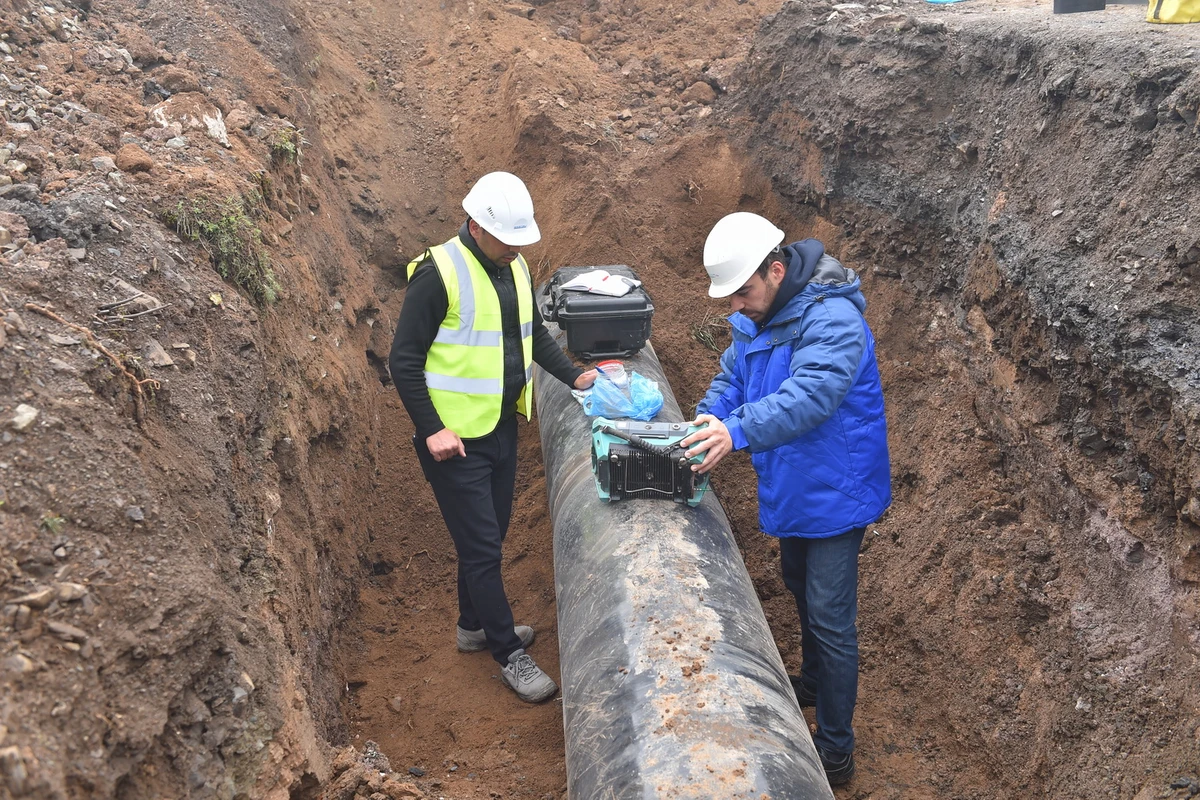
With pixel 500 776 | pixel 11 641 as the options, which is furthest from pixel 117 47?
pixel 500 776

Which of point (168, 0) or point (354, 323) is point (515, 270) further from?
point (168, 0)

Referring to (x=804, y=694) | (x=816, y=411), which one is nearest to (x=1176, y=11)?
(x=816, y=411)

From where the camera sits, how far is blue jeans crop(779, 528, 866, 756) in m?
3.67

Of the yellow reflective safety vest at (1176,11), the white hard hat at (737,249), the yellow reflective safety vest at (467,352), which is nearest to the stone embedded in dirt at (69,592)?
the yellow reflective safety vest at (467,352)

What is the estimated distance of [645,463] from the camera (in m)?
3.67

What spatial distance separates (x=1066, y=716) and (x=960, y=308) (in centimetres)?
260

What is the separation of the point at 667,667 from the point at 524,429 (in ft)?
12.5

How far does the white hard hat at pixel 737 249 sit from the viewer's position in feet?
11.4

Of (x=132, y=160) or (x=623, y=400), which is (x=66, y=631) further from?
(x=132, y=160)

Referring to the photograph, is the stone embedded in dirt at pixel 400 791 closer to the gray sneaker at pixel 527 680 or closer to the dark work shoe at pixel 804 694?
the gray sneaker at pixel 527 680

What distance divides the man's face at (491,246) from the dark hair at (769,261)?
1129 mm

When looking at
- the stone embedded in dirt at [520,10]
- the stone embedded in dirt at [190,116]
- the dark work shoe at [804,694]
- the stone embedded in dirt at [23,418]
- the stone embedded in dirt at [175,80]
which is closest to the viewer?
the stone embedded in dirt at [23,418]

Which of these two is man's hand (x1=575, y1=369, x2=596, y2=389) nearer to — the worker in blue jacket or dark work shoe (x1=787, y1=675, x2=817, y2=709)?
the worker in blue jacket

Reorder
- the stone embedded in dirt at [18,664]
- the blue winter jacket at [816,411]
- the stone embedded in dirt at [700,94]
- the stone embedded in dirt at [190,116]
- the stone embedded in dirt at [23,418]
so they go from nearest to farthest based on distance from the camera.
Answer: the stone embedded in dirt at [18,664]
the stone embedded in dirt at [23,418]
the blue winter jacket at [816,411]
the stone embedded in dirt at [190,116]
the stone embedded in dirt at [700,94]
